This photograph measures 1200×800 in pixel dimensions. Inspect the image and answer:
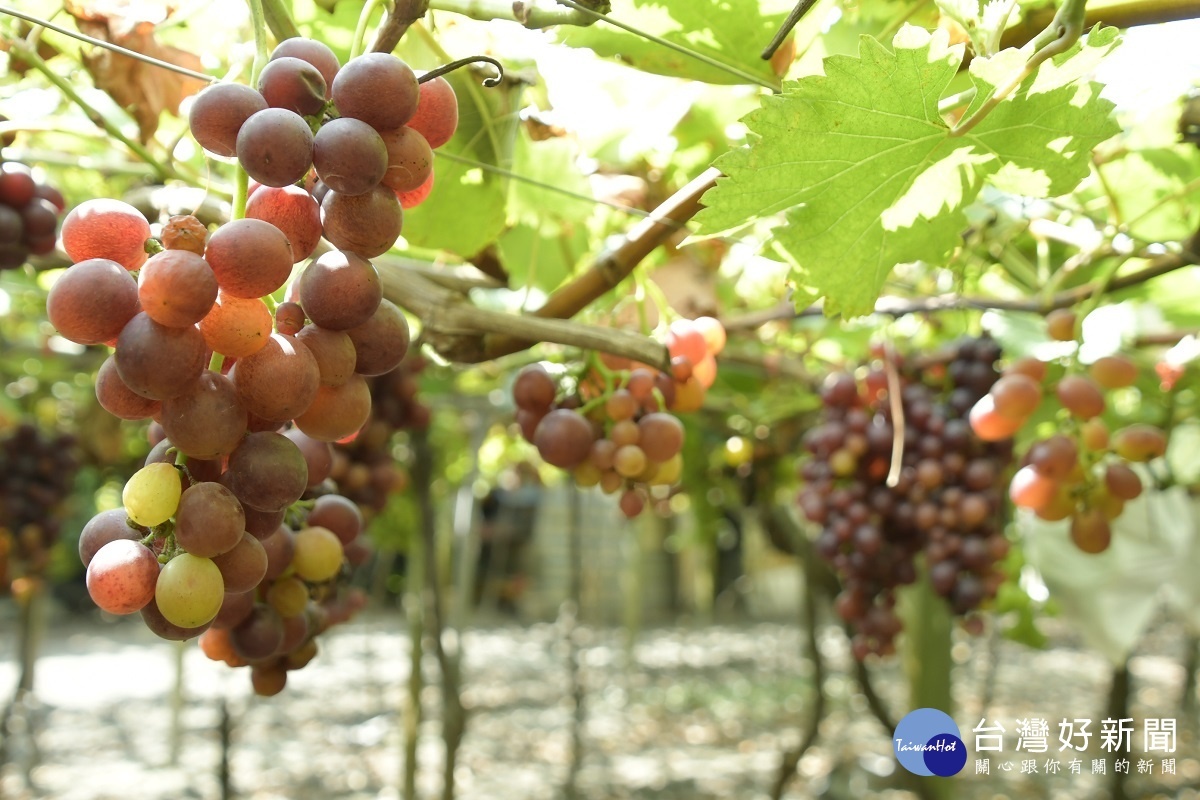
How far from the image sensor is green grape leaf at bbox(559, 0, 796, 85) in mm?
933

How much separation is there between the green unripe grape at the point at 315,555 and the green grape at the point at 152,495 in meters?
0.24

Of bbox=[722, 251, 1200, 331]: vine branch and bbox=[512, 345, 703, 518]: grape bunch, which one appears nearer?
bbox=[512, 345, 703, 518]: grape bunch

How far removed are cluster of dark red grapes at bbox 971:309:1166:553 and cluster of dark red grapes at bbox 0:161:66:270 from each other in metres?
1.29

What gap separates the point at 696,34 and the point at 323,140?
1.78 ft

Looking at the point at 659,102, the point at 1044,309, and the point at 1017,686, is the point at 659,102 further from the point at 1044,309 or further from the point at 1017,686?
the point at 1017,686

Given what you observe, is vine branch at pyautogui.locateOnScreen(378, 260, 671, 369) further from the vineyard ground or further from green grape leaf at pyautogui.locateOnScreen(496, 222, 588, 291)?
the vineyard ground

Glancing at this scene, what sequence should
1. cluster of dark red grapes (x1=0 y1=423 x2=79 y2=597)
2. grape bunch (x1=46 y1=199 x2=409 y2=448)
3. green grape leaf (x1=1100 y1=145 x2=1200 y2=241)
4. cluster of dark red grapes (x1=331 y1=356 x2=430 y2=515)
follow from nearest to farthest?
grape bunch (x1=46 y1=199 x2=409 y2=448) < green grape leaf (x1=1100 y1=145 x2=1200 y2=241) < cluster of dark red grapes (x1=331 y1=356 x2=430 y2=515) < cluster of dark red grapes (x1=0 y1=423 x2=79 y2=597)

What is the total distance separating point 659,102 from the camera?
1.41m

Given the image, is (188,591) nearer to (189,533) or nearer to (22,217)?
(189,533)

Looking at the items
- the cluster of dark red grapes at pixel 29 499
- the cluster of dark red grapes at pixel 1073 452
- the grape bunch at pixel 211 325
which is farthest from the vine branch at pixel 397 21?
the cluster of dark red grapes at pixel 29 499

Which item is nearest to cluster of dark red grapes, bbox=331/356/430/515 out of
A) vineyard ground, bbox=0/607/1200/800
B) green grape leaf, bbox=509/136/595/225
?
green grape leaf, bbox=509/136/595/225
